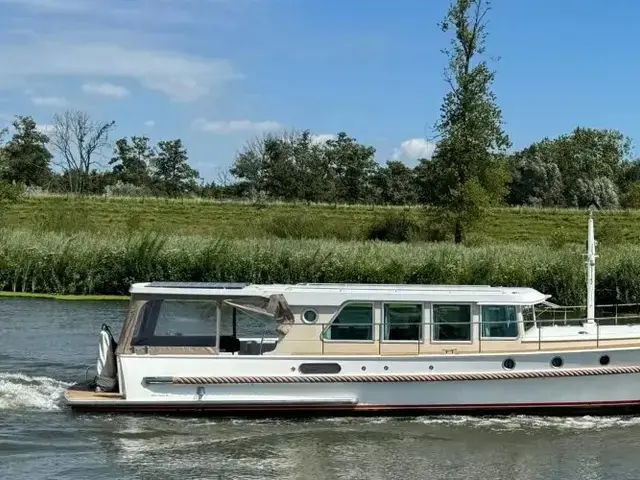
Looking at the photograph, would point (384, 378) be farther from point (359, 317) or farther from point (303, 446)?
point (303, 446)

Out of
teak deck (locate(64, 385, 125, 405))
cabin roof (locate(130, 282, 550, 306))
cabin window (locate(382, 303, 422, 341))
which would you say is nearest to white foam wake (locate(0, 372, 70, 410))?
teak deck (locate(64, 385, 125, 405))

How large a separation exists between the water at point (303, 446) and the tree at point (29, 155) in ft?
270

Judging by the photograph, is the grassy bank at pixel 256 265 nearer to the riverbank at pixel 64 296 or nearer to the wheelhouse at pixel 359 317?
the riverbank at pixel 64 296

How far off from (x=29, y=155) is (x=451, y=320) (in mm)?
87612

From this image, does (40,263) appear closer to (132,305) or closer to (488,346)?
(132,305)

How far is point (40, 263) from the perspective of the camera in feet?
119

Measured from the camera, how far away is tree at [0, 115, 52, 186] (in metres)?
96.1

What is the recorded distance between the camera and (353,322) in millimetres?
17281

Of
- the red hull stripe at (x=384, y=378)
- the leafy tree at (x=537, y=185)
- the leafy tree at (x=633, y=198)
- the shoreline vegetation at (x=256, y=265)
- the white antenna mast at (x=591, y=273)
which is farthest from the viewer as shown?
the leafy tree at (x=537, y=185)

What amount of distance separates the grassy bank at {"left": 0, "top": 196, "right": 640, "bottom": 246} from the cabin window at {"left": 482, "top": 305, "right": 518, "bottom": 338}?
3354 cm

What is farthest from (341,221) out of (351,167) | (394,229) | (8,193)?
(351,167)

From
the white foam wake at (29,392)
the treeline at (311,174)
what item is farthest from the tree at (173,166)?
the white foam wake at (29,392)

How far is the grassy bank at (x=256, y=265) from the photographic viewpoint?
3538 centimetres

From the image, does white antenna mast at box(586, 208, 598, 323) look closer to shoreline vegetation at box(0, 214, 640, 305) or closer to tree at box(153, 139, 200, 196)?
shoreline vegetation at box(0, 214, 640, 305)
